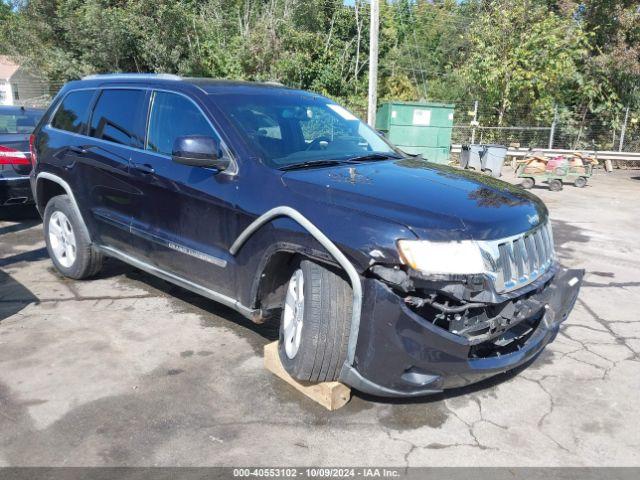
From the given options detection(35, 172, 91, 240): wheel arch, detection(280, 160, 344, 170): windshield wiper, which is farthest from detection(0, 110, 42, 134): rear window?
detection(280, 160, 344, 170): windshield wiper

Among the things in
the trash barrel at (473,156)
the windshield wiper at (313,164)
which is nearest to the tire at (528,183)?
the trash barrel at (473,156)

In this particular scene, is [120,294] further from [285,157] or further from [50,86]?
[50,86]

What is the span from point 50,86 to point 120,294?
23229mm

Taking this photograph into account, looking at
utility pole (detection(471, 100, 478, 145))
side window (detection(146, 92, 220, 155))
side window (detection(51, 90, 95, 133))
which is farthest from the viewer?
utility pole (detection(471, 100, 478, 145))

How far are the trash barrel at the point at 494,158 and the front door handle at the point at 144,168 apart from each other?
40.4ft

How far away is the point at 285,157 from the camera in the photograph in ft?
12.2

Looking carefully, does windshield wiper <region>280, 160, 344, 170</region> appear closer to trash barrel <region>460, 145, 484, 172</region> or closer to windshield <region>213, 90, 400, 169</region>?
windshield <region>213, 90, 400, 169</region>

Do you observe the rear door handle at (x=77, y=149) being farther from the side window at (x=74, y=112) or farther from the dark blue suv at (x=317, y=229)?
the side window at (x=74, y=112)

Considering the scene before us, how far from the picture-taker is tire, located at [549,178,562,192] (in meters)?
12.8

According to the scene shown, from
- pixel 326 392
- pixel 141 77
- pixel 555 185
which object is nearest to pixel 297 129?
pixel 141 77

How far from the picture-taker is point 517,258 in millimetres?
3068

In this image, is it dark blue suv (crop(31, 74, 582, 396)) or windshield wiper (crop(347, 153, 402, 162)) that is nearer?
dark blue suv (crop(31, 74, 582, 396))

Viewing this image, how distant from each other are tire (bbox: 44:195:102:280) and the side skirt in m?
0.25

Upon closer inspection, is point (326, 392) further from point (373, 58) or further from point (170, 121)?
point (373, 58)
